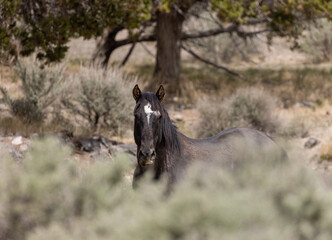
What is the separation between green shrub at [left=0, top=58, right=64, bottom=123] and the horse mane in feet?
23.6

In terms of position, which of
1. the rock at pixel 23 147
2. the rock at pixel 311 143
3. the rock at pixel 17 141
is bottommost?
the rock at pixel 23 147

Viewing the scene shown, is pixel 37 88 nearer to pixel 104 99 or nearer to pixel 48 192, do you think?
pixel 104 99

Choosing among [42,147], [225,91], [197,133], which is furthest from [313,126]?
[42,147]

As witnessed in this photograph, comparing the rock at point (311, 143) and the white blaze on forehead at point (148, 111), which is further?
the rock at point (311, 143)

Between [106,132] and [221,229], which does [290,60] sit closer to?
[106,132]

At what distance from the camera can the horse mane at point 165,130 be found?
16.2 feet

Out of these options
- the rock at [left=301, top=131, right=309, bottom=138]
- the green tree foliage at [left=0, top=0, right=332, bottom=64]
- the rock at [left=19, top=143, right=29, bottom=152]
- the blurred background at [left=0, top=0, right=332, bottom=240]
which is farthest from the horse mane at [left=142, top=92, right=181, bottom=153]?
the rock at [left=301, top=131, right=309, bottom=138]

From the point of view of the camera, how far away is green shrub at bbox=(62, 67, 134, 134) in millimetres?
12234

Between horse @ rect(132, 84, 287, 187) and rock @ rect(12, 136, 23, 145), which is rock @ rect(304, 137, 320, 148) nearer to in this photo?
rock @ rect(12, 136, 23, 145)

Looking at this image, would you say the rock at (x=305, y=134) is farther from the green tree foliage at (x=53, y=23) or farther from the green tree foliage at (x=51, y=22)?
the green tree foliage at (x=53, y=23)

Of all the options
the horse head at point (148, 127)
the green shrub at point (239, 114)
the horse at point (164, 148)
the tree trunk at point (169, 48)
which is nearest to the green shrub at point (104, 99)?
the green shrub at point (239, 114)

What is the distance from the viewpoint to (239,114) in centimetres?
1322

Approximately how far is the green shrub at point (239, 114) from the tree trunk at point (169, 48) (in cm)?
411

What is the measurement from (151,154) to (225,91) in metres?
13.1
